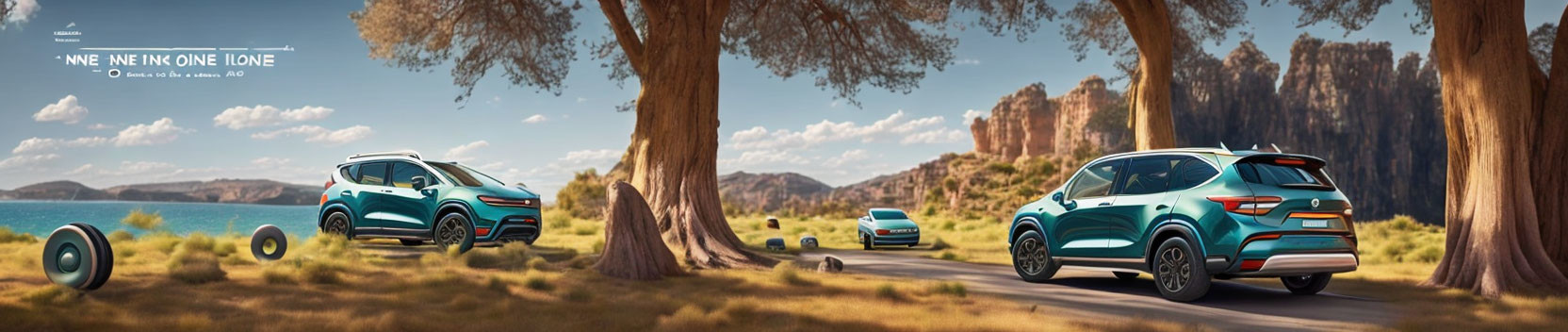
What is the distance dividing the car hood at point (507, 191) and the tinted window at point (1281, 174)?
10.2m

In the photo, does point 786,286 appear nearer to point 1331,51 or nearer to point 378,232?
point 378,232

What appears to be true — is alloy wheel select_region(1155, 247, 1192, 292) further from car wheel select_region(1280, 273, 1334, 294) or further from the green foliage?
the green foliage

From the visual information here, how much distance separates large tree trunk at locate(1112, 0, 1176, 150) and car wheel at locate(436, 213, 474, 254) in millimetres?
12697

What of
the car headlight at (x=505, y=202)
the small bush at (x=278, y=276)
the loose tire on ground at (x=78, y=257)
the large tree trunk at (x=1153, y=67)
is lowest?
the small bush at (x=278, y=276)

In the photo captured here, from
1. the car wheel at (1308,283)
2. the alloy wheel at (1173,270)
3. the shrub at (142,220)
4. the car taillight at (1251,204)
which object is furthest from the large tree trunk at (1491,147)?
the shrub at (142,220)

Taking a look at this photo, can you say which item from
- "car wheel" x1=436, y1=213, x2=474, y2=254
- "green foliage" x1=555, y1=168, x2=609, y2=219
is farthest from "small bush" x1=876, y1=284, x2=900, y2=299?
"green foliage" x1=555, y1=168, x2=609, y2=219

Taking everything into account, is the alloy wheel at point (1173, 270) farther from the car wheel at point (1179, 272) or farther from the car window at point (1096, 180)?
the car window at point (1096, 180)

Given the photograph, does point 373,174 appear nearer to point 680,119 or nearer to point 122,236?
point 680,119

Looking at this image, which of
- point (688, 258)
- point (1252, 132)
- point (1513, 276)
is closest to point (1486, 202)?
point (1513, 276)

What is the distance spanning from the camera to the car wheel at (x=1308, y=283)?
36.7 feet

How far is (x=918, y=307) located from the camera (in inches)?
365

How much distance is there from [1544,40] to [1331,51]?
370 ft

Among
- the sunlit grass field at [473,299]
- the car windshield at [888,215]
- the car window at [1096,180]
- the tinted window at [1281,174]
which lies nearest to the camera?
the sunlit grass field at [473,299]

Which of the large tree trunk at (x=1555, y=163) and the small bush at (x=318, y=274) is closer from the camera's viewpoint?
the small bush at (x=318, y=274)
